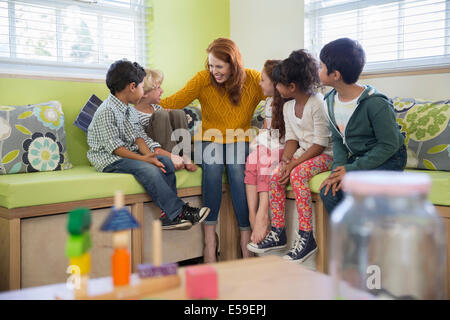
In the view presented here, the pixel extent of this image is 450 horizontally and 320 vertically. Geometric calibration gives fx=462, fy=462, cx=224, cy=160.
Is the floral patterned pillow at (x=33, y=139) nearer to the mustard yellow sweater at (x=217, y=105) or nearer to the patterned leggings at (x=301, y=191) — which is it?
the mustard yellow sweater at (x=217, y=105)

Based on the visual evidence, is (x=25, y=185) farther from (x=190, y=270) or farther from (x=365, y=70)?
(x=365, y=70)

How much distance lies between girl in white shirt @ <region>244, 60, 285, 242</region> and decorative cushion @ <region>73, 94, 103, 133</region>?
3.25 feet

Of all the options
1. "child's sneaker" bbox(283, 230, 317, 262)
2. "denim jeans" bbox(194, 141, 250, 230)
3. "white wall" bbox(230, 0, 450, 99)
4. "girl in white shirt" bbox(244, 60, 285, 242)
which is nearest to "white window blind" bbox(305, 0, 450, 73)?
"white wall" bbox(230, 0, 450, 99)

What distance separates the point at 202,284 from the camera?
Answer: 0.98 meters

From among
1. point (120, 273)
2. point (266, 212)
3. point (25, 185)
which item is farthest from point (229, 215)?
point (120, 273)

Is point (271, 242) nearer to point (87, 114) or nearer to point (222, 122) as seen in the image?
point (222, 122)

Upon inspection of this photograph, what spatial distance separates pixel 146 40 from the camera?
3238mm

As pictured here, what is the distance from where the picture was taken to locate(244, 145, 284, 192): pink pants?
2366 millimetres

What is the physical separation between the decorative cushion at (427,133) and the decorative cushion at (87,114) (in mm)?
1742

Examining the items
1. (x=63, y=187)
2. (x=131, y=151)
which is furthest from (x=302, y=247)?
(x=63, y=187)

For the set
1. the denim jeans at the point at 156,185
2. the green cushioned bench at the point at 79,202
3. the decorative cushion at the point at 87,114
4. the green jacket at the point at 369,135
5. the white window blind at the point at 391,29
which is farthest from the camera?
the decorative cushion at the point at 87,114

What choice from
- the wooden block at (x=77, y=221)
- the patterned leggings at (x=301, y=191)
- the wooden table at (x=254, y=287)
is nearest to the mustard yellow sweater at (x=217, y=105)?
the patterned leggings at (x=301, y=191)

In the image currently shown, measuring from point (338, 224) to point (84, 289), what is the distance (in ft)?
1.75

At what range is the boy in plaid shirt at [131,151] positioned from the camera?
2221mm
